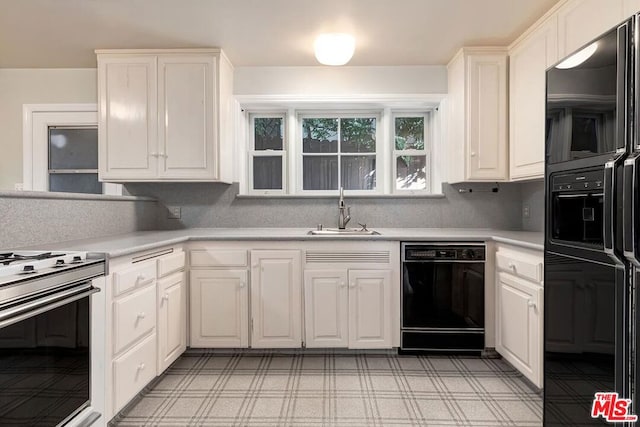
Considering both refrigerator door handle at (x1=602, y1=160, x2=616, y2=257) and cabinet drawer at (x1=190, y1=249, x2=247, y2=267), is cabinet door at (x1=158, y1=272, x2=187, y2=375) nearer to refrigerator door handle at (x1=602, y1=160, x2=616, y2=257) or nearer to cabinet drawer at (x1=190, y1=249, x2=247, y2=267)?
cabinet drawer at (x1=190, y1=249, x2=247, y2=267)

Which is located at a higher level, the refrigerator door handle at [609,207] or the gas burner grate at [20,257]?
the refrigerator door handle at [609,207]

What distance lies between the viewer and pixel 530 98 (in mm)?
2680

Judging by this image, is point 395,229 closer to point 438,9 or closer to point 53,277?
point 438,9

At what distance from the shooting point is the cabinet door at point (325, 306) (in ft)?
9.18

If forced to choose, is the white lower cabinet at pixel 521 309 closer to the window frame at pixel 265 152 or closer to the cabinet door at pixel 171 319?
the window frame at pixel 265 152

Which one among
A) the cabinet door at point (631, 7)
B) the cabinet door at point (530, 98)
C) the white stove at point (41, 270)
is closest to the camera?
the white stove at point (41, 270)

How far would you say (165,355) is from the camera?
95.7 inches

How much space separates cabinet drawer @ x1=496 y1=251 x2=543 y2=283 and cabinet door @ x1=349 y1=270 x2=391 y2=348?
77 cm

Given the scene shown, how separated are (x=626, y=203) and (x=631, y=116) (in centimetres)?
29

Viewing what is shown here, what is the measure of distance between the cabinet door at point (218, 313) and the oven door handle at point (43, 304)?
3.64 feet

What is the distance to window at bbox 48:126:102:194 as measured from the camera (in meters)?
3.44

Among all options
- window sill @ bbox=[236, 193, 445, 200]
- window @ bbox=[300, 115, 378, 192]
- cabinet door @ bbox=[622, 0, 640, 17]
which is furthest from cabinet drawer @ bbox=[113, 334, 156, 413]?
cabinet door @ bbox=[622, 0, 640, 17]

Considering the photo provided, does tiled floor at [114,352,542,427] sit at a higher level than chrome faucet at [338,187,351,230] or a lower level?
lower

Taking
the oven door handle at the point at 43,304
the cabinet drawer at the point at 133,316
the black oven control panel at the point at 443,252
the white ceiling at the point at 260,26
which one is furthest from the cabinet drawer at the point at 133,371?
the white ceiling at the point at 260,26
